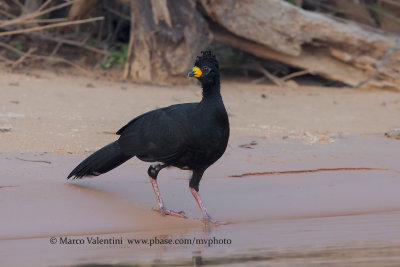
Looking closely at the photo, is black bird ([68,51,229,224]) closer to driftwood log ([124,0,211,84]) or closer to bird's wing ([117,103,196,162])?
bird's wing ([117,103,196,162])

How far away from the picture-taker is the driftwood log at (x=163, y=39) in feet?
35.1

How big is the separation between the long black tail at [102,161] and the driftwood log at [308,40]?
503 cm

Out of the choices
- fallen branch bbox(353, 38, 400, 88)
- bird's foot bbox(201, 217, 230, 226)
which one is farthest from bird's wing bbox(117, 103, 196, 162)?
fallen branch bbox(353, 38, 400, 88)

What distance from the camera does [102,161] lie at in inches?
250

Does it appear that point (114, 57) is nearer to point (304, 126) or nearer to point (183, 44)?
point (183, 44)

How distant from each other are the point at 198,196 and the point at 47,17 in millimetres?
6495

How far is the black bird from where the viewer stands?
5.89 m

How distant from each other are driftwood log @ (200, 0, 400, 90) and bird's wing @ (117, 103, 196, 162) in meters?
4.91

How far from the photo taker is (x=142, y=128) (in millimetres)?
6359

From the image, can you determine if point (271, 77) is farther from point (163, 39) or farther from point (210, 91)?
point (210, 91)

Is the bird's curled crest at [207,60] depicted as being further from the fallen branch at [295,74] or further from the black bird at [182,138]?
the fallen branch at [295,74]

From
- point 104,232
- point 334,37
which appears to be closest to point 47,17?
point 334,37

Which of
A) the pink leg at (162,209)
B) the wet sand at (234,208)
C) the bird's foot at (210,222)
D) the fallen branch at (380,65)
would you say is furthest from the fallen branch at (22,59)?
the bird's foot at (210,222)

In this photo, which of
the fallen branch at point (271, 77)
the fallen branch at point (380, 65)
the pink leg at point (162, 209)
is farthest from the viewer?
the fallen branch at point (271, 77)
